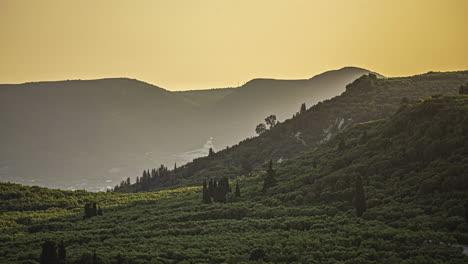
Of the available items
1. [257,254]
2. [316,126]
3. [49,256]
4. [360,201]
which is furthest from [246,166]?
[49,256]

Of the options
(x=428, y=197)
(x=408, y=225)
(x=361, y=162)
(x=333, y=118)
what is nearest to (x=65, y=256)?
(x=408, y=225)

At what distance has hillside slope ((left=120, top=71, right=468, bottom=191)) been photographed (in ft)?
569

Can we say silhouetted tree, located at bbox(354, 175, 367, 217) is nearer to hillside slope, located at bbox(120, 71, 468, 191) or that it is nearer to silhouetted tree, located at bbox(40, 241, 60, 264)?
silhouetted tree, located at bbox(40, 241, 60, 264)

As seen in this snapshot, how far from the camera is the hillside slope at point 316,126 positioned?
569 ft

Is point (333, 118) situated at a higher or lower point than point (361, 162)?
higher

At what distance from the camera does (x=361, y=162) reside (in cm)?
9900

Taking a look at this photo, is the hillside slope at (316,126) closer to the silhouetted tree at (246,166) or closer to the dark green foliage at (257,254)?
the silhouetted tree at (246,166)

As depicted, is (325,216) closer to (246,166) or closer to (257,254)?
(257,254)

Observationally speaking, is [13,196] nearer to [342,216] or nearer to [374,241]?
[342,216]

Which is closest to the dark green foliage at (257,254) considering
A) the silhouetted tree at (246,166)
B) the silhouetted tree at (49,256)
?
the silhouetted tree at (49,256)

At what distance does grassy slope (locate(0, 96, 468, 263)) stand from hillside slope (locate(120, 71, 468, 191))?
47731 millimetres

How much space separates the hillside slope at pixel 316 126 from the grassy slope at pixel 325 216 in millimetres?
47731

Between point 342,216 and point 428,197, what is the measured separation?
12.2 m

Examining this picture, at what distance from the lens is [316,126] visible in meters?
186
